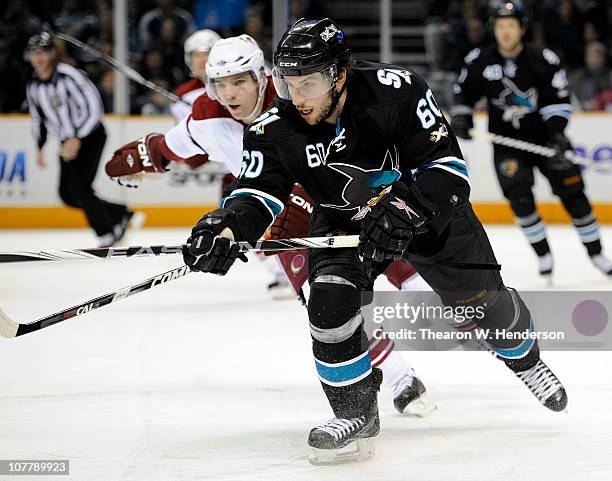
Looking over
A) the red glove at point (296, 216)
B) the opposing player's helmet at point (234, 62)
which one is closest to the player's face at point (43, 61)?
the opposing player's helmet at point (234, 62)

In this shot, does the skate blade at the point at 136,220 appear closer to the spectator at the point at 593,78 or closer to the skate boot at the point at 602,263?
the skate boot at the point at 602,263

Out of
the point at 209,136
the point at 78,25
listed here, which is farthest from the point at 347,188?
the point at 78,25

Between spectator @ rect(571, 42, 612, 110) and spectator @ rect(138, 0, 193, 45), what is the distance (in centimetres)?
306

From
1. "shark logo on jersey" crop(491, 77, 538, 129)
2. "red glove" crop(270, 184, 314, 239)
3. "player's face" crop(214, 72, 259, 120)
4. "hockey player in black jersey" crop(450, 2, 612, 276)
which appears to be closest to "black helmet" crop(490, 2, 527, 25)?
"hockey player in black jersey" crop(450, 2, 612, 276)

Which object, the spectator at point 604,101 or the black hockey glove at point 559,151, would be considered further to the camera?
the spectator at point 604,101

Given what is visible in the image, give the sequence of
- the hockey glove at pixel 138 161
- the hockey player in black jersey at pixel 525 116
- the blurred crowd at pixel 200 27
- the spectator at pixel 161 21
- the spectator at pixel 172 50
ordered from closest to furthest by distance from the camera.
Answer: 1. the hockey glove at pixel 138 161
2. the hockey player in black jersey at pixel 525 116
3. the blurred crowd at pixel 200 27
4. the spectator at pixel 172 50
5. the spectator at pixel 161 21

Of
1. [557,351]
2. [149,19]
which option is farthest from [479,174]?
[557,351]

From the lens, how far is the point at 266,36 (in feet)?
28.1

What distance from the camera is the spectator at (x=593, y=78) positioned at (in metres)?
8.15

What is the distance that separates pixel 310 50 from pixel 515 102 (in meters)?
3.29

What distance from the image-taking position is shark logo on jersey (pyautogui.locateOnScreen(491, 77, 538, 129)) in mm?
5594

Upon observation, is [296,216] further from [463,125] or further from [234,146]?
[463,125]

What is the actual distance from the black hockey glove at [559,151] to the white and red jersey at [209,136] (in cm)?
233

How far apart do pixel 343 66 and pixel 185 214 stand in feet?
17.9
